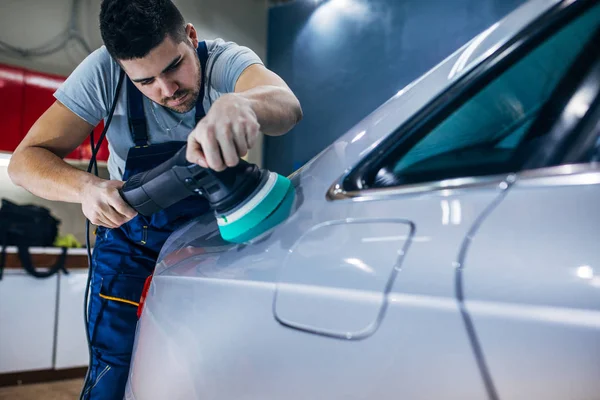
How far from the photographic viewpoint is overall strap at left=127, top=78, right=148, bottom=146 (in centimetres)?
143

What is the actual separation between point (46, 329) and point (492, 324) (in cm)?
360

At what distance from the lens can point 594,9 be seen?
24.5 inches

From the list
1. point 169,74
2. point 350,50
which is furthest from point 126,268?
point 350,50

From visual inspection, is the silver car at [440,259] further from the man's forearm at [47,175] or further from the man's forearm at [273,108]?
the man's forearm at [47,175]

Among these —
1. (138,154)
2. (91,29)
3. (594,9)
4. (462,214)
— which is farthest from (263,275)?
(91,29)

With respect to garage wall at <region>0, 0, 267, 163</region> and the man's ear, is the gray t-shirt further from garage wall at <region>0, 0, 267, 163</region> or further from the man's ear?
garage wall at <region>0, 0, 267, 163</region>

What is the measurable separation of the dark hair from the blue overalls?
6.6 inches

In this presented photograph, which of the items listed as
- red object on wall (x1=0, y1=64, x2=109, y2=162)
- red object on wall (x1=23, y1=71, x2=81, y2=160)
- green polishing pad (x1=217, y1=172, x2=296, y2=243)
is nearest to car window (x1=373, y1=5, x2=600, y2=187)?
green polishing pad (x1=217, y1=172, x2=296, y2=243)

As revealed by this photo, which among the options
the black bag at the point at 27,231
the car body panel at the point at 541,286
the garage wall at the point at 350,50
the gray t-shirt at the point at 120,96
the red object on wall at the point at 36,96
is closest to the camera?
the car body panel at the point at 541,286

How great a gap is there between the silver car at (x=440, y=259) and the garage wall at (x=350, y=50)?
3.90 metres

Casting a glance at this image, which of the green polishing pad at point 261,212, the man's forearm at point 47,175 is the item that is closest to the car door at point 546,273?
the green polishing pad at point 261,212

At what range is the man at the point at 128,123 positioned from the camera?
1287 millimetres

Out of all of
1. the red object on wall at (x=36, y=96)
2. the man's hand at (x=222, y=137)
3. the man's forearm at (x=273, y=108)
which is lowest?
the man's hand at (x=222, y=137)

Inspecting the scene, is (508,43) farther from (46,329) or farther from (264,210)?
(46,329)
